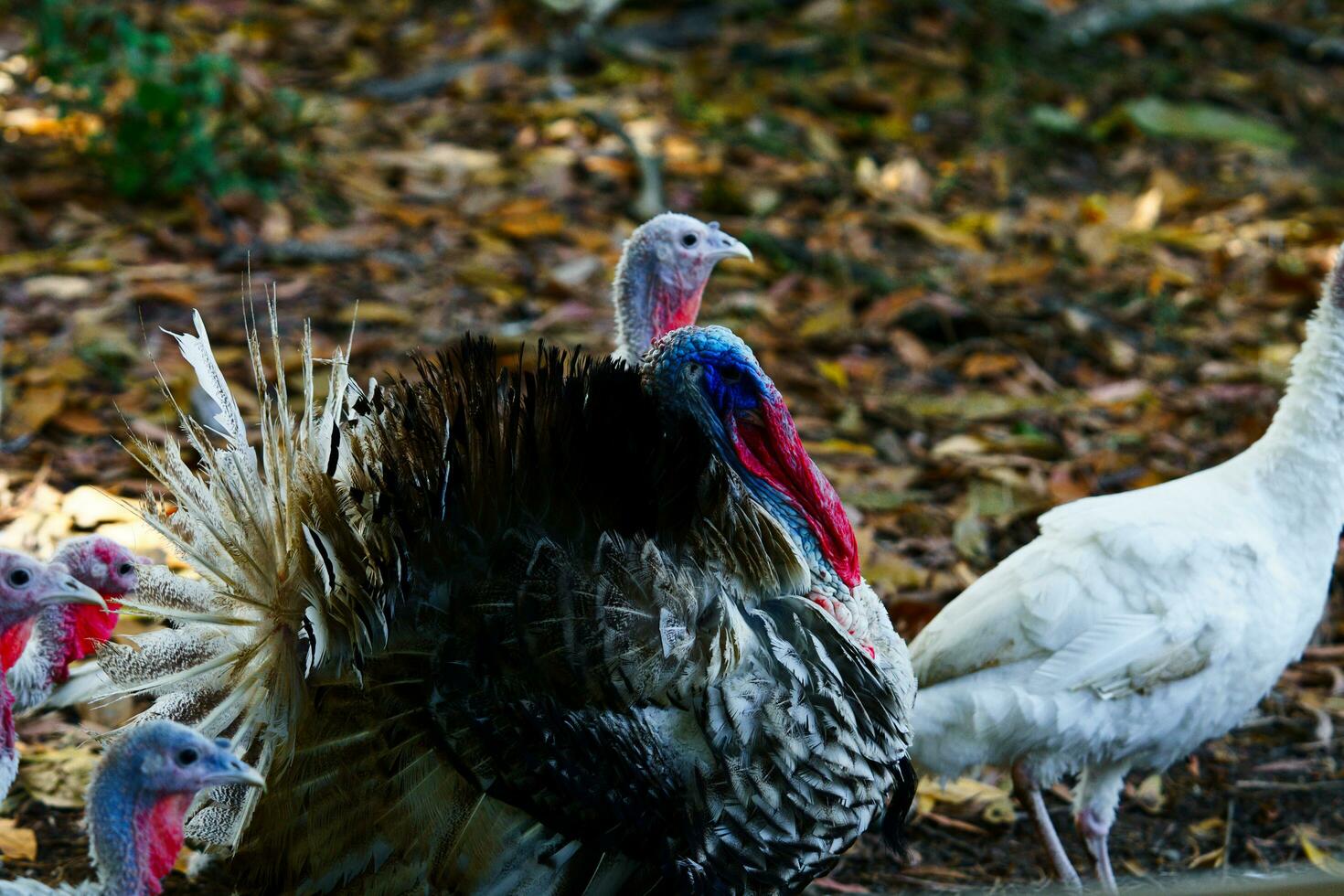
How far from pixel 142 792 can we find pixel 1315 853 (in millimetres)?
3027

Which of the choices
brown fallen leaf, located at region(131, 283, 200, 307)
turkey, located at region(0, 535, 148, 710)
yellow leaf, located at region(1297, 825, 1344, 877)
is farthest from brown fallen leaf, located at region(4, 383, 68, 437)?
yellow leaf, located at region(1297, 825, 1344, 877)

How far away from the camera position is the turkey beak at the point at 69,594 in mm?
3301

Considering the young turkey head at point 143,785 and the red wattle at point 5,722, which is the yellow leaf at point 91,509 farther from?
the young turkey head at point 143,785

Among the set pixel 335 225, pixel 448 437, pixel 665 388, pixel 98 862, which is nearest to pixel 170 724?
pixel 98 862

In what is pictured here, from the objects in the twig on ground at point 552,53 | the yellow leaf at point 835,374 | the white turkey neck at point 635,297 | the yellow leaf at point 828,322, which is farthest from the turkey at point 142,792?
the twig on ground at point 552,53

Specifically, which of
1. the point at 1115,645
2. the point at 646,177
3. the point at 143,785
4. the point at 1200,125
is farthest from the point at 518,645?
the point at 1200,125

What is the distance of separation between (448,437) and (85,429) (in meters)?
2.53

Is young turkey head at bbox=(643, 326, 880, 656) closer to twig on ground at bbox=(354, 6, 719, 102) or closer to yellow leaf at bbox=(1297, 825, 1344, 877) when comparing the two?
yellow leaf at bbox=(1297, 825, 1344, 877)

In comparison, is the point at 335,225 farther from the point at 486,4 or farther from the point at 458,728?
the point at 458,728

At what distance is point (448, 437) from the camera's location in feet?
10.4

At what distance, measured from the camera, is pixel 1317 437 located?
13.1 ft

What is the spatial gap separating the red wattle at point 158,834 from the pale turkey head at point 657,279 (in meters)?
2.02

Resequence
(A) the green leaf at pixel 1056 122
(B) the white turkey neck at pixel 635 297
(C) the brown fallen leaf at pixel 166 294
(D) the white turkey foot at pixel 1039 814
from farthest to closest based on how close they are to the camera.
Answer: (A) the green leaf at pixel 1056 122, (C) the brown fallen leaf at pixel 166 294, (B) the white turkey neck at pixel 635 297, (D) the white turkey foot at pixel 1039 814

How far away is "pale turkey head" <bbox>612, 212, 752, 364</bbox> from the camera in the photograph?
444cm
